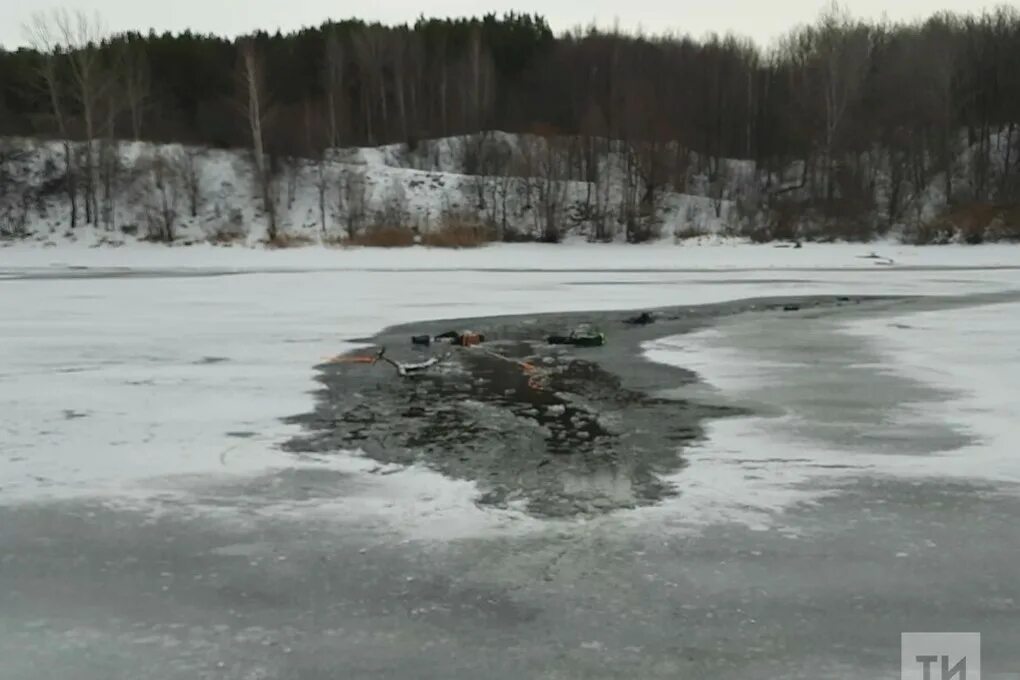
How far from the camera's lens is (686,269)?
1332 inches

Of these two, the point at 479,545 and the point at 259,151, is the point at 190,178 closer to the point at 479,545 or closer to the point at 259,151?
the point at 259,151

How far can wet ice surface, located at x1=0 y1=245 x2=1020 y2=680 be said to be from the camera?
4242mm

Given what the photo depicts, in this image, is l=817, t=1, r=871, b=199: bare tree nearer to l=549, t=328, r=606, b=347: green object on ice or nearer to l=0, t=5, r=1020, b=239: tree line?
l=0, t=5, r=1020, b=239: tree line

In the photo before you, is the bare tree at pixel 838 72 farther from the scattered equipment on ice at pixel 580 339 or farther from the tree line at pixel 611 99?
the scattered equipment on ice at pixel 580 339

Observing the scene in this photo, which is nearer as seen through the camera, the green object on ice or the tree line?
the green object on ice

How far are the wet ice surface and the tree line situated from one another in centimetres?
4014

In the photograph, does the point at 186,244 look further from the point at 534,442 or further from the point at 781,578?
the point at 781,578

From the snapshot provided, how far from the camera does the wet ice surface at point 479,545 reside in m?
4.24

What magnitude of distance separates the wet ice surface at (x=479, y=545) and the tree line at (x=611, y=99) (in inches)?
1580

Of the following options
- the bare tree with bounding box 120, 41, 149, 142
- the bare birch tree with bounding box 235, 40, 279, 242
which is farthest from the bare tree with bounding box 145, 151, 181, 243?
the bare tree with bounding box 120, 41, 149, 142

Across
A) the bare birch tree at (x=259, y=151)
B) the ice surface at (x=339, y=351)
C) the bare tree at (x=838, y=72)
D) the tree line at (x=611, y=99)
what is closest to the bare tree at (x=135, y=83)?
the tree line at (x=611, y=99)


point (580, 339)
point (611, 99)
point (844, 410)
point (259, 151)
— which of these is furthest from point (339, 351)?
point (611, 99)

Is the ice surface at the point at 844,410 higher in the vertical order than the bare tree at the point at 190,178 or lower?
lower

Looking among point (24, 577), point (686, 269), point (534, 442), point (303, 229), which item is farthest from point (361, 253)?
point (24, 577)
